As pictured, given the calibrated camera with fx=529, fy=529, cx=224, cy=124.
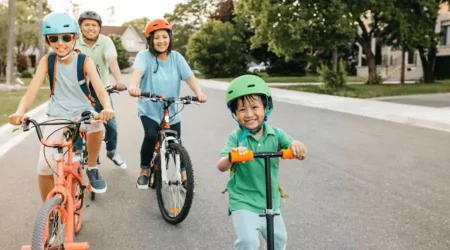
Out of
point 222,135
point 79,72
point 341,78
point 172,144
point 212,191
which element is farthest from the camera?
point 341,78

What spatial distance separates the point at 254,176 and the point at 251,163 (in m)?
0.08

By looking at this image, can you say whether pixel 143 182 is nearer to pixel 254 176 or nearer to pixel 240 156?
pixel 254 176

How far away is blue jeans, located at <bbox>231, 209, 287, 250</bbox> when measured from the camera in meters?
3.04

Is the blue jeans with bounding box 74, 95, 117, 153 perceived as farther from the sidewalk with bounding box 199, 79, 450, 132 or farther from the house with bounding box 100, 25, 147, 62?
the house with bounding box 100, 25, 147, 62

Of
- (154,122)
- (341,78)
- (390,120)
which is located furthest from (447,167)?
(341,78)

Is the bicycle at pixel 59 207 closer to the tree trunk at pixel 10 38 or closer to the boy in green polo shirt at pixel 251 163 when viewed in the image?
the boy in green polo shirt at pixel 251 163

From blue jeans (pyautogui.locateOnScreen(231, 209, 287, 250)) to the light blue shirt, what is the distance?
5.79 ft

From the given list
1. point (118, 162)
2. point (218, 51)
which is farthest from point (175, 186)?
point (218, 51)

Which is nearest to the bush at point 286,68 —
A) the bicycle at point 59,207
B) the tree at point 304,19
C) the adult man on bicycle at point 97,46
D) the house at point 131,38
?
the tree at point 304,19

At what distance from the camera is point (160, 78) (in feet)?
17.6

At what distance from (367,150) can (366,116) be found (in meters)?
5.61

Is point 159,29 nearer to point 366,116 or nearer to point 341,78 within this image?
point 366,116

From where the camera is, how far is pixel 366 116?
14.0m

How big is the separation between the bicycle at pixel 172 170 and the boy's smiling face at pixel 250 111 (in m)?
1.61
